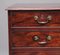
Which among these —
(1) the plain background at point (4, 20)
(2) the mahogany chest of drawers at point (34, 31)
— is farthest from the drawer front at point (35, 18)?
(1) the plain background at point (4, 20)

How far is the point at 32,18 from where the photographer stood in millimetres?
1245

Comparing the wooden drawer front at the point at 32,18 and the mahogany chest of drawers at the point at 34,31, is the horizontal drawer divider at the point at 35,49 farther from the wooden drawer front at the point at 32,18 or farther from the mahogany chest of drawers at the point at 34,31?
the wooden drawer front at the point at 32,18

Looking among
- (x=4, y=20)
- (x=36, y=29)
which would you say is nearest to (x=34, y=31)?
(x=36, y=29)

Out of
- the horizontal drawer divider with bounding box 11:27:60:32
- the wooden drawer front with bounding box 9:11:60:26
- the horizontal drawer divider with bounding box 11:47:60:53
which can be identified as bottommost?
the horizontal drawer divider with bounding box 11:47:60:53

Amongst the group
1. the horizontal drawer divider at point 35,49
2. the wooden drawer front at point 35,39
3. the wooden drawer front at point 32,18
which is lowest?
the horizontal drawer divider at point 35,49

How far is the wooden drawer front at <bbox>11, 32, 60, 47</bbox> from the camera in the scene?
1.26 metres

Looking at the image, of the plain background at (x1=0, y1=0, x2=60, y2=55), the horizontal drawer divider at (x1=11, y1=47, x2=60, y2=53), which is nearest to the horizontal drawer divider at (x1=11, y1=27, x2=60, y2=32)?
the horizontal drawer divider at (x1=11, y1=47, x2=60, y2=53)

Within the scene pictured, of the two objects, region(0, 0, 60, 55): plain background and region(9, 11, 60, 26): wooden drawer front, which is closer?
region(9, 11, 60, 26): wooden drawer front

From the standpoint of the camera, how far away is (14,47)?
1279 millimetres

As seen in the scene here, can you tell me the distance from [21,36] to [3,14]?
663 mm

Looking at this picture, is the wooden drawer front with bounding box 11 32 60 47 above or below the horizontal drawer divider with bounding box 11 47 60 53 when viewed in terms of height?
above

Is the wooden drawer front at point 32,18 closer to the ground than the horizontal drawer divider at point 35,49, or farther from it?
farther from it

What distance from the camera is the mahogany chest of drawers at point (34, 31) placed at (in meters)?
1.24

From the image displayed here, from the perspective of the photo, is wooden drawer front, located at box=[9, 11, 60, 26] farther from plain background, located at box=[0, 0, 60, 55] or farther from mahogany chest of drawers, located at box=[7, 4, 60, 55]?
plain background, located at box=[0, 0, 60, 55]
